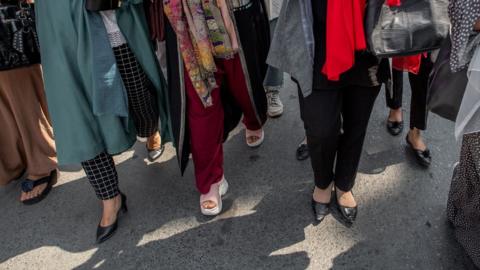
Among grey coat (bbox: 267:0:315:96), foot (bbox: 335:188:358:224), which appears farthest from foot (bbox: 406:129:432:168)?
grey coat (bbox: 267:0:315:96)

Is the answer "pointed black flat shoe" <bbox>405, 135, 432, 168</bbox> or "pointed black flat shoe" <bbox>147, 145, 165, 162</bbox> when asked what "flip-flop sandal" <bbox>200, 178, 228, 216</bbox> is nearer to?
"pointed black flat shoe" <bbox>147, 145, 165, 162</bbox>

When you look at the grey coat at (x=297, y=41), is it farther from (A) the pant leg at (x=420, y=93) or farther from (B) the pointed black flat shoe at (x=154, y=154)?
(B) the pointed black flat shoe at (x=154, y=154)

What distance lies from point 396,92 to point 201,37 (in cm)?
133

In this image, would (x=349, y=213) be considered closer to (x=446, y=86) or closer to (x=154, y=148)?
(x=446, y=86)

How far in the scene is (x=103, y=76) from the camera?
186cm

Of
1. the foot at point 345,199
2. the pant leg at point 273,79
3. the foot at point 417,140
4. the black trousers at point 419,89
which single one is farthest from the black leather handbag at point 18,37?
the foot at point 417,140

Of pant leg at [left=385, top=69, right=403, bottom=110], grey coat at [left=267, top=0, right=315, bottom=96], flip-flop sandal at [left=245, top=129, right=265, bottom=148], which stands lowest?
flip-flop sandal at [left=245, top=129, right=265, bottom=148]

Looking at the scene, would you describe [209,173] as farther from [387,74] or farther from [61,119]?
[387,74]

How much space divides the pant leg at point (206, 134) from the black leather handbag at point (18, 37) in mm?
736

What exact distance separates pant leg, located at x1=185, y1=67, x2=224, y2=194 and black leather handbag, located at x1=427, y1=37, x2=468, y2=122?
99 cm

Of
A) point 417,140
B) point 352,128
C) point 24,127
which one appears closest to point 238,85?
point 352,128

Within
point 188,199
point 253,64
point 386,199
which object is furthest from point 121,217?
point 386,199

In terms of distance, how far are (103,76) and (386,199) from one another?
1.60 meters

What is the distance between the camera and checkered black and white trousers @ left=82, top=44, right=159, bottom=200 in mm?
1965
